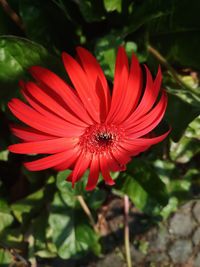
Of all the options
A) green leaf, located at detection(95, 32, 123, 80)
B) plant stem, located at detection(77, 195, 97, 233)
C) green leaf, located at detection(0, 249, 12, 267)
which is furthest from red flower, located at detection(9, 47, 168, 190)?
green leaf, located at detection(0, 249, 12, 267)

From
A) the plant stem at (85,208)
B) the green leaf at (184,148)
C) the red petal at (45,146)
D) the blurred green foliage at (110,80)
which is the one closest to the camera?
the red petal at (45,146)

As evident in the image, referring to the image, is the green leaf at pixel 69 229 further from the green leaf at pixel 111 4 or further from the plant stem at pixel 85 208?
the green leaf at pixel 111 4

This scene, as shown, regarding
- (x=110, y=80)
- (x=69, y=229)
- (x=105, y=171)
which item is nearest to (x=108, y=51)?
(x=110, y=80)

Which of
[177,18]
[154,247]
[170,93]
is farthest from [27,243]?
[177,18]

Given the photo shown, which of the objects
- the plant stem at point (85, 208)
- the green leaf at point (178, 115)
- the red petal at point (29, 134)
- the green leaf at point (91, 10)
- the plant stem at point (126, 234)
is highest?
the green leaf at point (91, 10)

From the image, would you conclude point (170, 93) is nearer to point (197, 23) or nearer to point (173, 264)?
point (197, 23)

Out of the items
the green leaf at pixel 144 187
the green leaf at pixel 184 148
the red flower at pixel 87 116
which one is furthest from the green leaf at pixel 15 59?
the green leaf at pixel 184 148
